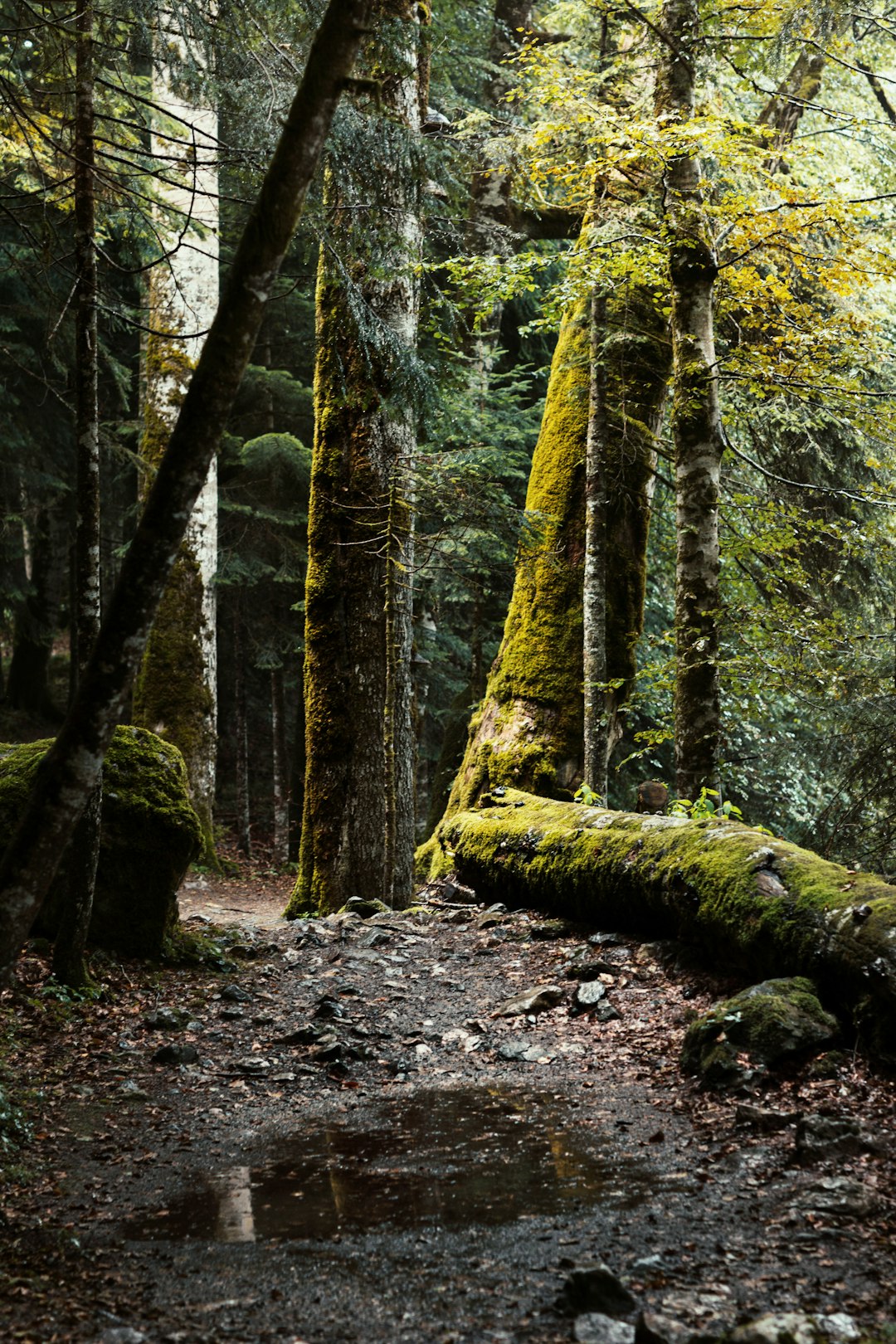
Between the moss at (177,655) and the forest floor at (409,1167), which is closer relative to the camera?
the forest floor at (409,1167)

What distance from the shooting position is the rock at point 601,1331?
250cm

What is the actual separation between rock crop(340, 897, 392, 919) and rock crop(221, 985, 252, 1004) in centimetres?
215

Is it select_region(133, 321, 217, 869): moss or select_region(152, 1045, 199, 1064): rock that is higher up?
select_region(133, 321, 217, 869): moss

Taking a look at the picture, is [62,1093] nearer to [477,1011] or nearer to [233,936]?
[477,1011]

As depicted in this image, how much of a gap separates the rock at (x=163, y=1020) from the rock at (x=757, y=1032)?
2932mm

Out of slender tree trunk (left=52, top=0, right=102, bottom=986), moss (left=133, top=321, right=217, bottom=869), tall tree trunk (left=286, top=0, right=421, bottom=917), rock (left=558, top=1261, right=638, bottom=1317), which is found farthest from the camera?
moss (left=133, top=321, right=217, bottom=869)

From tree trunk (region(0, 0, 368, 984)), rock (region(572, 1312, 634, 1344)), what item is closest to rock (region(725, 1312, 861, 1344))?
rock (region(572, 1312, 634, 1344))

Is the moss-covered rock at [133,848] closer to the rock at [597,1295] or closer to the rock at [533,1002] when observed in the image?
the rock at [533,1002]

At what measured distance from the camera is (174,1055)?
17.5 ft

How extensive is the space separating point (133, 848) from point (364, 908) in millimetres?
2527

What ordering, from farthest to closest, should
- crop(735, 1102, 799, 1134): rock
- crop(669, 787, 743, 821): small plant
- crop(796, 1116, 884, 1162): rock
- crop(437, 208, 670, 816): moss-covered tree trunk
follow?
crop(437, 208, 670, 816): moss-covered tree trunk < crop(669, 787, 743, 821): small plant < crop(735, 1102, 799, 1134): rock < crop(796, 1116, 884, 1162): rock

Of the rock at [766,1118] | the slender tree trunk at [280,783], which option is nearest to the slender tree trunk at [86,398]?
the rock at [766,1118]

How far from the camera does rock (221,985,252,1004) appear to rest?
21.0 feet

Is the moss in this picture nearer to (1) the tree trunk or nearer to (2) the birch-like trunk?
(2) the birch-like trunk
